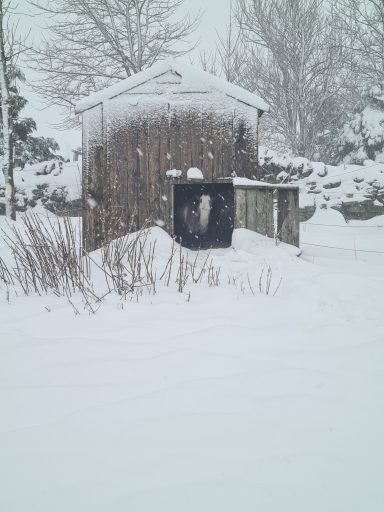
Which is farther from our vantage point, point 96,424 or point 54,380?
point 54,380

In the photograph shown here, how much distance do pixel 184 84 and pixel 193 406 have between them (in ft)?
20.5

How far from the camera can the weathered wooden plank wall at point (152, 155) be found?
676cm

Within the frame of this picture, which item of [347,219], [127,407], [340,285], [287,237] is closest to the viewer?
[127,407]

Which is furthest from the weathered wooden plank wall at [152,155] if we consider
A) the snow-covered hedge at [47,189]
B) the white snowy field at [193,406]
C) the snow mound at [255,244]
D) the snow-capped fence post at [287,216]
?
the snow-covered hedge at [47,189]

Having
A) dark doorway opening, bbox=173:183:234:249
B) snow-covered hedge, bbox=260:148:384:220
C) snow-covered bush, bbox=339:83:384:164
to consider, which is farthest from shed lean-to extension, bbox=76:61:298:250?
snow-covered bush, bbox=339:83:384:164

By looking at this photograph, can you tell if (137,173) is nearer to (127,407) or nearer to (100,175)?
(100,175)

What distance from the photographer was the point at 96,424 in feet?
5.48

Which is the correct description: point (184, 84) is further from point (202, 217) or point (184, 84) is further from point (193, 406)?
point (193, 406)

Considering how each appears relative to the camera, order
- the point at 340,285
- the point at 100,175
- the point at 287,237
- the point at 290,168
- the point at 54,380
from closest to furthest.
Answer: the point at 54,380 < the point at 340,285 < the point at 287,237 < the point at 100,175 < the point at 290,168

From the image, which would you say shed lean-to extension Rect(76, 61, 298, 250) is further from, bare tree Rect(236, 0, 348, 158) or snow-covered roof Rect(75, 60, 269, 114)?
bare tree Rect(236, 0, 348, 158)

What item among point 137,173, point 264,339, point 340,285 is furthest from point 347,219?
point 264,339

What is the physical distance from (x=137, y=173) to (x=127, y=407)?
18.3 ft

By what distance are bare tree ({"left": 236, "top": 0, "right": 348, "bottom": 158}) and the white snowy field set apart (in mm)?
15125

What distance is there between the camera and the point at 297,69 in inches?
625
